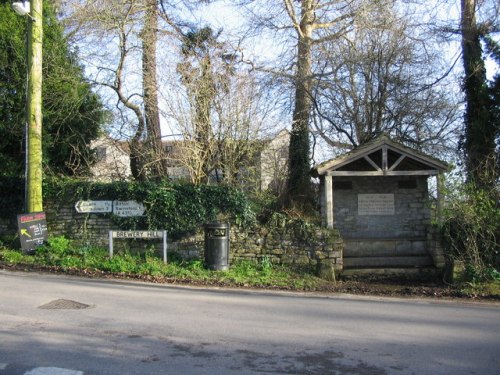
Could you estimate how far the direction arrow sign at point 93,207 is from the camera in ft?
46.2

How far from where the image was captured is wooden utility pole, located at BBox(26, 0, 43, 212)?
13.7 m

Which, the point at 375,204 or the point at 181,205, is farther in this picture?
the point at 375,204

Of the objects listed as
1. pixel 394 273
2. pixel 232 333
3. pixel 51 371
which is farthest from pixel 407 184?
pixel 51 371

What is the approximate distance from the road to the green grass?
5.40 feet

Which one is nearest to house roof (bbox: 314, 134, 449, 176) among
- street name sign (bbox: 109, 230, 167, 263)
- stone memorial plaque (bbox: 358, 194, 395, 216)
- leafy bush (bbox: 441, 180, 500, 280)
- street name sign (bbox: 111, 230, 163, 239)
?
stone memorial plaque (bbox: 358, 194, 395, 216)

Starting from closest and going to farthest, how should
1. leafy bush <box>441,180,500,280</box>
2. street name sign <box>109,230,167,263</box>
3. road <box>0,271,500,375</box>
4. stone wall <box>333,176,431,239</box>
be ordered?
road <box>0,271,500,375</box>, leafy bush <box>441,180,500,280</box>, street name sign <box>109,230,167,263</box>, stone wall <box>333,176,431,239</box>

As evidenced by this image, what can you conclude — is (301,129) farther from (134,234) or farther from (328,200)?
(134,234)

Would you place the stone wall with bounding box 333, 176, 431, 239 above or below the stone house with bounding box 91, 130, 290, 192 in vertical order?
below

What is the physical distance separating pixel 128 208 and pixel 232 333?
8170 mm

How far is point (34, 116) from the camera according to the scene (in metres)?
13.8

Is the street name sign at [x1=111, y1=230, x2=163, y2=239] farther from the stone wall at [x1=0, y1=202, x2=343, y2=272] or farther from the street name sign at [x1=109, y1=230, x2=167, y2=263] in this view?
the stone wall at [x1=0, y1=202, x2=343, y2=272]

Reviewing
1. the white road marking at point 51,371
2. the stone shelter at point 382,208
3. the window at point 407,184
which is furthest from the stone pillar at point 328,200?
the white road marking at point 51,371

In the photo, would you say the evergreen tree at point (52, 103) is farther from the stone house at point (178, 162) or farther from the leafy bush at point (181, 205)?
the leafy bush at point (181, 205)

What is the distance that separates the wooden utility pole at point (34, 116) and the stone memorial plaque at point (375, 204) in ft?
31.8
